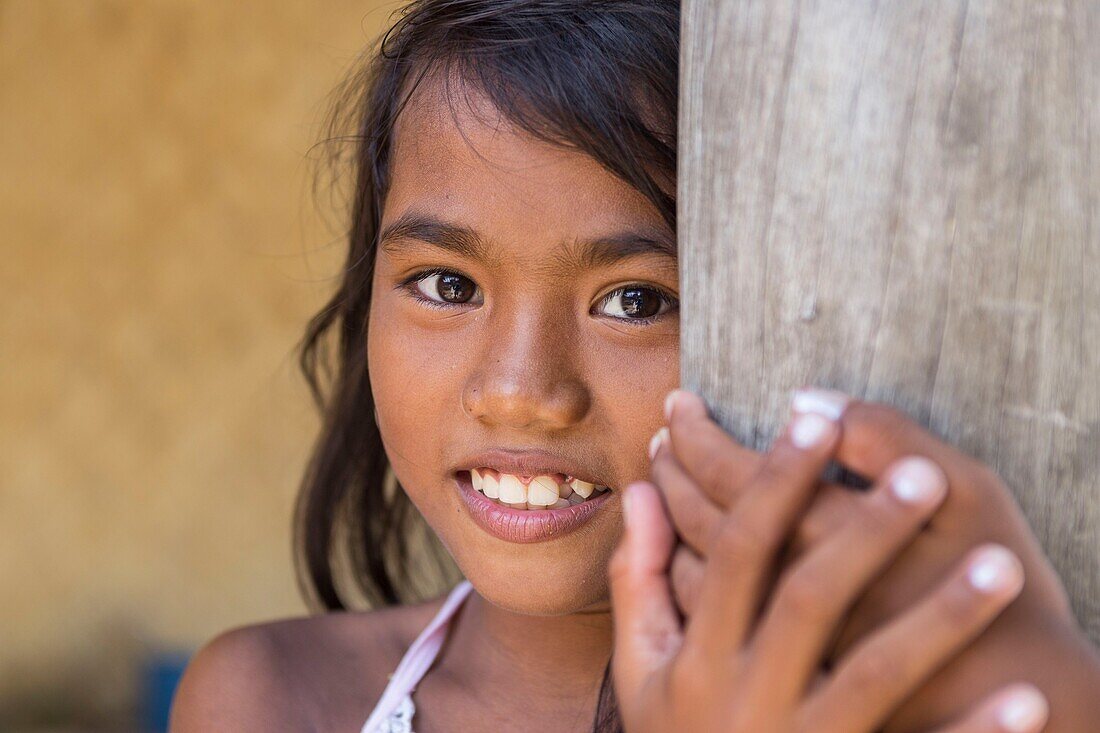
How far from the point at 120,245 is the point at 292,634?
2.53 metres

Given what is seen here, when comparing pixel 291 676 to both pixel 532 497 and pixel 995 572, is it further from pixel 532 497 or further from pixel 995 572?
pixel 995 572

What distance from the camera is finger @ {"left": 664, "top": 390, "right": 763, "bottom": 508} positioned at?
75 cm

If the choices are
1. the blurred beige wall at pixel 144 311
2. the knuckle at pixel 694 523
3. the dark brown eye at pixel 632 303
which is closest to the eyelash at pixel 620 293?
the dark brown eye at pixel 632 303

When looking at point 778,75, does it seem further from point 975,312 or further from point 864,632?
point 864,632

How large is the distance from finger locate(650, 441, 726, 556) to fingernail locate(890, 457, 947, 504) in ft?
0.39

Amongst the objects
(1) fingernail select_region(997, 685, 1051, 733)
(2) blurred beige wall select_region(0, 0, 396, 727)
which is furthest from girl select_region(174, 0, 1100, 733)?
(2) blurred beige wall select_region(0, 0, 396, 727)

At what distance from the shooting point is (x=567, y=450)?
1154 millimetres

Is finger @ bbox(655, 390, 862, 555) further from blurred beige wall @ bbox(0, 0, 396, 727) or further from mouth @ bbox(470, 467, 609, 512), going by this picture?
blurred beige wall @ bbox(0, 0, 396, 727)

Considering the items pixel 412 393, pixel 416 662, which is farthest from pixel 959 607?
pixel 416 662

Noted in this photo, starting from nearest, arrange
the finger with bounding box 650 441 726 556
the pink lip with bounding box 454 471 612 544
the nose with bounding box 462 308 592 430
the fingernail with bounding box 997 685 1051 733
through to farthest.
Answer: the fingernail with bounding box 997 685 1051 733, the finger with bounding box 650 441 726 556, the nose with bounding box 462 308 592 430, the pink lip with bounding box 454 471 612 544

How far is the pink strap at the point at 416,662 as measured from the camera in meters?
1.52

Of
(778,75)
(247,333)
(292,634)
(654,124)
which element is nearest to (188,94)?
(247,333)

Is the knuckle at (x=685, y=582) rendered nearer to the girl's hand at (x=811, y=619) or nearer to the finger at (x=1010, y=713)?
the girl's hand at (x=811, y=619)

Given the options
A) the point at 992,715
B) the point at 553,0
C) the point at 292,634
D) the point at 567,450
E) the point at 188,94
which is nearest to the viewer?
the point at 992,715
